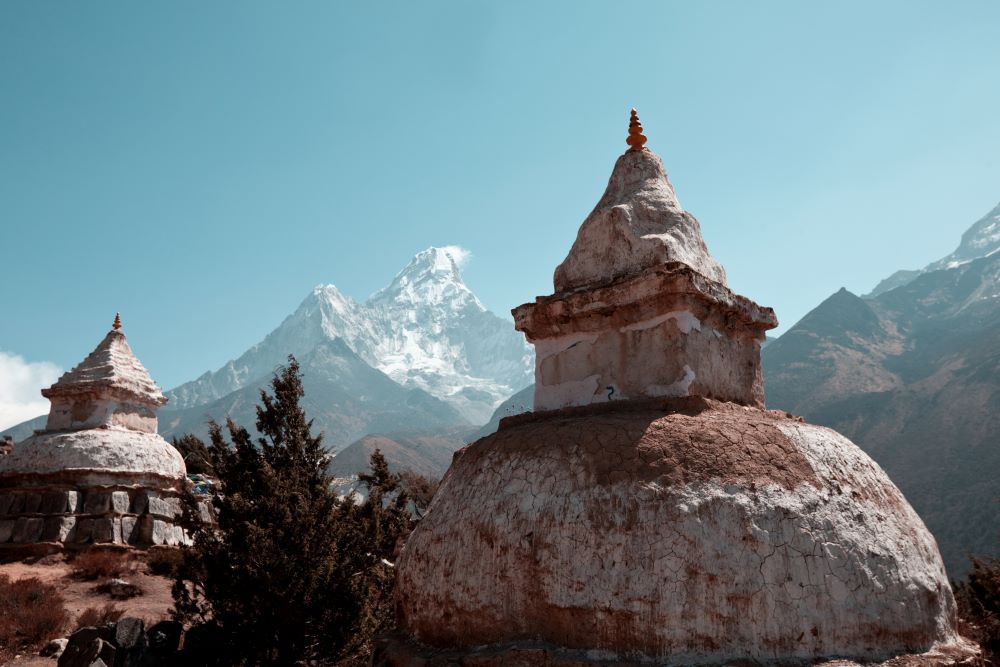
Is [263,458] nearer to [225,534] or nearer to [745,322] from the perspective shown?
[225,534]

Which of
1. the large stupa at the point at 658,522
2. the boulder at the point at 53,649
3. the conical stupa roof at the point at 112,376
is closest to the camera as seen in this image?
the large stupa at the point at 658,522

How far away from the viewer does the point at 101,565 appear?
50.9ft

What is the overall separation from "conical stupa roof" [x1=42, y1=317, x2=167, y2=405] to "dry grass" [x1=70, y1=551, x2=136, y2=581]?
4262mm

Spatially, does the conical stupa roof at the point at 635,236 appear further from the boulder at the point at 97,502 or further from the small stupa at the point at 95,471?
the boulder at the point at 97,502

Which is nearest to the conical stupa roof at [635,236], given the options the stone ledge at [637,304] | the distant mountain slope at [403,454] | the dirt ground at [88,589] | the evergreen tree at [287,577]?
the stone ledge at [637,304]

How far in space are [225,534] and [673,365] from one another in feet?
22.8

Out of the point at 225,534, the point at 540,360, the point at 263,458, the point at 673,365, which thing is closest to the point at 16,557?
the point at 263,458

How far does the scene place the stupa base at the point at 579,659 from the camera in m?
4.37

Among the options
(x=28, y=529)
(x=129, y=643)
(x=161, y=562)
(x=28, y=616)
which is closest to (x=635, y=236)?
(x=129, y=643)

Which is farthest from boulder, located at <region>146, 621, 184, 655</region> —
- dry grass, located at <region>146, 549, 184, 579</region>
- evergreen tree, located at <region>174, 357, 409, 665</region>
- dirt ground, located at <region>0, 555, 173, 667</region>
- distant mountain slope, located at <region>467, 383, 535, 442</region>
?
distant mountain slope, located at <region>467, 383, 535, 442</region>

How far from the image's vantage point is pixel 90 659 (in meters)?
8.44

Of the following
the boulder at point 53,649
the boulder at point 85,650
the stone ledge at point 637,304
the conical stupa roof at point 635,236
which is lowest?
the boulder at point 53,649

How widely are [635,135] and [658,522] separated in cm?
395

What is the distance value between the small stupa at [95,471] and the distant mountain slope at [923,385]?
3808cm
